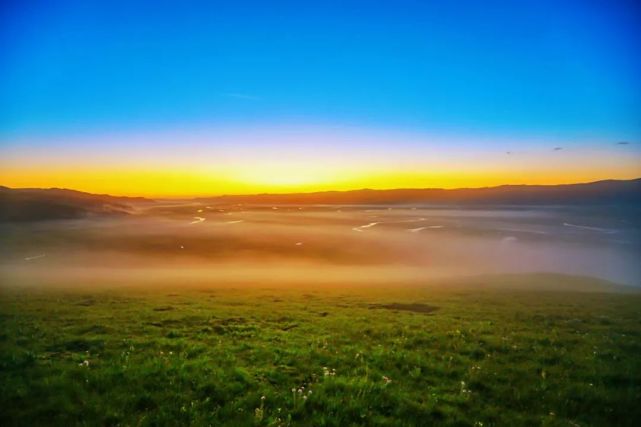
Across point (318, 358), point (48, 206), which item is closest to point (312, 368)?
point (318, 358)

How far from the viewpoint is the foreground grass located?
851 centimetres

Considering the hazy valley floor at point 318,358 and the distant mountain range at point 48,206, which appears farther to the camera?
the distant mountain range at point 48,206

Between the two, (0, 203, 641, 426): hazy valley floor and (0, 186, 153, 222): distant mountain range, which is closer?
(0, 203, 641, 426): hazy valley floor

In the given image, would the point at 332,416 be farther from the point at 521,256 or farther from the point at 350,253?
the point at 521,256

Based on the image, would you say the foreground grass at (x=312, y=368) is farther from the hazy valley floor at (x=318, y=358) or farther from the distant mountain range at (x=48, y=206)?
the distant mountain range at (x=48, y=206)

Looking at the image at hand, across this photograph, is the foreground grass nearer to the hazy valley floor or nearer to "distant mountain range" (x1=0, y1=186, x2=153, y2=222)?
the hazy valley floor

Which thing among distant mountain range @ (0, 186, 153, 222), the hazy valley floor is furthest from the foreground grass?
distant mountain range @ (0, 186, 153, 222)

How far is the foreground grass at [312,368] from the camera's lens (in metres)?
8.51

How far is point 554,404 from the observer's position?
9.27 meters

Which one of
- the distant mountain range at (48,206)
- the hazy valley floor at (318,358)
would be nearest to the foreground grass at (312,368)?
the hazy valley floor at (318,358)

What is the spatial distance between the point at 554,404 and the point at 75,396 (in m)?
12.0

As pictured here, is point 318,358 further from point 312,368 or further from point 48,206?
point 48,206

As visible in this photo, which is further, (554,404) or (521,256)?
(521,256)

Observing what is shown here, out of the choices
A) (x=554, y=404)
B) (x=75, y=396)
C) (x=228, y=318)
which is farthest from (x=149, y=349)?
(x=554, y=404)
